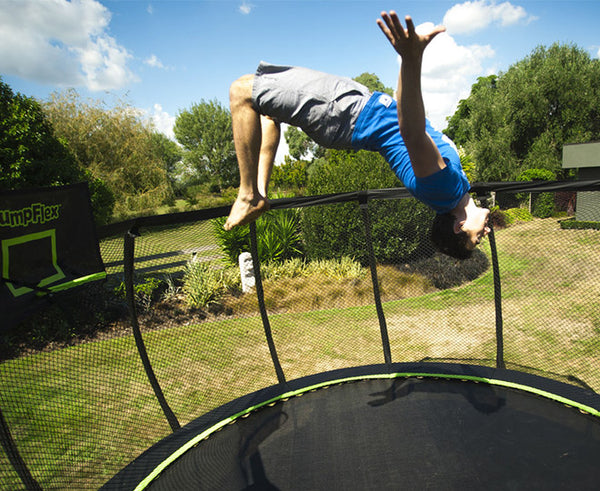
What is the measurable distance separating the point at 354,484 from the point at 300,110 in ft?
4.27

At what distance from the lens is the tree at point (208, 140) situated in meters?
24.1

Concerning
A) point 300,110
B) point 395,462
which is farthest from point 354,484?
point 300,110

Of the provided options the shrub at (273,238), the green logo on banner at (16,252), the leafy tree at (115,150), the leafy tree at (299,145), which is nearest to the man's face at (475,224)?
the green logo on banner at (16,252)

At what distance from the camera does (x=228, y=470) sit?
1.50m

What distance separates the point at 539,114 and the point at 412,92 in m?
12.7

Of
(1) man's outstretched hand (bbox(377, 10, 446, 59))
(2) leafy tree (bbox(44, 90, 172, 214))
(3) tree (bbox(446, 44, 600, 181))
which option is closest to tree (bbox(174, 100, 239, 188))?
(2) leafy tree (bbox(44, 90, 172, 214))

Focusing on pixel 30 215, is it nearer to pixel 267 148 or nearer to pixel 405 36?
pixel 267 148

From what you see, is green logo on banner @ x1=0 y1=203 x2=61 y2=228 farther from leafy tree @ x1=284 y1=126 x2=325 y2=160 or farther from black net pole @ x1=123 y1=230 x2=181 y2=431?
leafy tree @ x1=284 y1=126 x2=325 y2=160

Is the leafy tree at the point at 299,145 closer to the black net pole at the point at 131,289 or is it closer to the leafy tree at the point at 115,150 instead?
the leafy tree at the point at 115,150

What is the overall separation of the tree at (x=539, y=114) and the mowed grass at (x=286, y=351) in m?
9.84

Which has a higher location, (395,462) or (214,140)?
(214,140)

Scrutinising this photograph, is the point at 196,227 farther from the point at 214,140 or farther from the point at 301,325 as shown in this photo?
the point at 214,140

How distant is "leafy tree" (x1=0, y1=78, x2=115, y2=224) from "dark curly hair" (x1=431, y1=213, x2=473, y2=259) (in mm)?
3411

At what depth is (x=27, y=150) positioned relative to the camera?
11.9 feet
